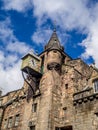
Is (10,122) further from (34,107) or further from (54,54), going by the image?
(54,54)

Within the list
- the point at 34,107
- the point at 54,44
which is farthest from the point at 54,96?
the point at 54,44

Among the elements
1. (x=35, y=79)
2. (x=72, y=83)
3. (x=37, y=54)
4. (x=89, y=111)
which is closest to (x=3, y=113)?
(x=35, y=79)

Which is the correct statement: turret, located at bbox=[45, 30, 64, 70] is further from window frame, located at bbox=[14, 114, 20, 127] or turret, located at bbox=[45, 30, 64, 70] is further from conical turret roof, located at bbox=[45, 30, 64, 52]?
window frame, located at bbox=[14, 114, 20, 127]

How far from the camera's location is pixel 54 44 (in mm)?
30000

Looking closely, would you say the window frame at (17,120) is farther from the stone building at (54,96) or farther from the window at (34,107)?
the window at (34,107)

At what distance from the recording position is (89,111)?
21.8 meters

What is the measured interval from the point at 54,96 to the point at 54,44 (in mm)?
8015

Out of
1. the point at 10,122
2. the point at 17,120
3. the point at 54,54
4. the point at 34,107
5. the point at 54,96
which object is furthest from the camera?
the point at 10,122

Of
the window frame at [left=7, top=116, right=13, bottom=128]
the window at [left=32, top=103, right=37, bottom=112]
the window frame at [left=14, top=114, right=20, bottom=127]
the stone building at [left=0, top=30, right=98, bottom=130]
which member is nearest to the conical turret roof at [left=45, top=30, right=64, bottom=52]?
the stone building at [left=0, top=30, right=98, bottom=130]

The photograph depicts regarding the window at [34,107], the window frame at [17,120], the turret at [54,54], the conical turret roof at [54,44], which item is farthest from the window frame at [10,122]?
the conical turret roof at [54,44]

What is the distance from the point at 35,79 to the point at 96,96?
956 cm

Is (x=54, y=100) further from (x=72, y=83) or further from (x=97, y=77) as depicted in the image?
(x=97, y=77)

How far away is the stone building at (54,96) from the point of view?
74.4 feet

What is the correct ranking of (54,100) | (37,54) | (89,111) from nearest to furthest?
(89,111)
(54,100)
(37,54)
